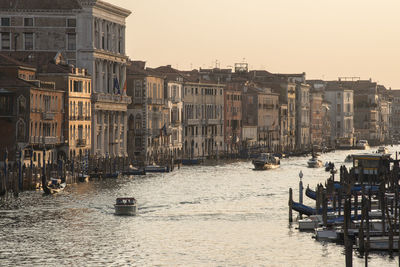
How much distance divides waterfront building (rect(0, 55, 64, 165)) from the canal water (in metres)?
4.63

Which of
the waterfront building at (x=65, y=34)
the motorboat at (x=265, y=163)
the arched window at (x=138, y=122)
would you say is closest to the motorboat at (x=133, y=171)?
the waterfront building at (x=65, y=34)

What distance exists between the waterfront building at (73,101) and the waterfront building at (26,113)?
2389 millimetres

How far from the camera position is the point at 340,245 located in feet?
159

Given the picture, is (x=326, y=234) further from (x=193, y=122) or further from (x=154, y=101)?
(x=193, y=122)

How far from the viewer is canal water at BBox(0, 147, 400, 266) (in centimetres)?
4581

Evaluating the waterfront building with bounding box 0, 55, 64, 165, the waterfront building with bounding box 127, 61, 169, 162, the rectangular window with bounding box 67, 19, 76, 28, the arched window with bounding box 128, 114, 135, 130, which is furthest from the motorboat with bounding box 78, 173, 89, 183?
the arched window with bounding box 128, 114, 135, 130

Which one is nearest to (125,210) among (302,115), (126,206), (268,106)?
(126,206)

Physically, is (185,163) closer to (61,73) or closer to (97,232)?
(61,73)

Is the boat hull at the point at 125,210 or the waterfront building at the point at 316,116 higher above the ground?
the waterfront building at the point at 316,116

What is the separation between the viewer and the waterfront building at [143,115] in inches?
4222

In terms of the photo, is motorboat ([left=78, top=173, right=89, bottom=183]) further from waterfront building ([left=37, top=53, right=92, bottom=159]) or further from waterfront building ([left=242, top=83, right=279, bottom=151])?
waterfront building ([left=242, top=83, right=279, bottom=151])

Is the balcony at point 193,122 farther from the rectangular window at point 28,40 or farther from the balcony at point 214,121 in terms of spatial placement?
the rectangular window at point 28,40

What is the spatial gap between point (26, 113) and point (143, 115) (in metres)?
29.9

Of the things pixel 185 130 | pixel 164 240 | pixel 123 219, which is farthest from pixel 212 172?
pixel 164 240
